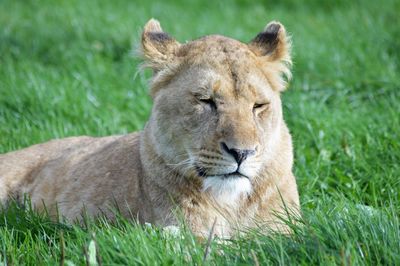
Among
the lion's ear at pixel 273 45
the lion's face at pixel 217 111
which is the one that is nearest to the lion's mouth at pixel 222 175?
the lion's face at pixel 217 111

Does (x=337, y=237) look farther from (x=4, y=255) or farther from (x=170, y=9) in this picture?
(x=170, y=9)

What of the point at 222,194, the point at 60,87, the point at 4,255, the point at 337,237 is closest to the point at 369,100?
the point at 60,87

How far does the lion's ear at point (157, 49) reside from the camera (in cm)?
424

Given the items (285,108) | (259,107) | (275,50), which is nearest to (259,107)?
(259,107)

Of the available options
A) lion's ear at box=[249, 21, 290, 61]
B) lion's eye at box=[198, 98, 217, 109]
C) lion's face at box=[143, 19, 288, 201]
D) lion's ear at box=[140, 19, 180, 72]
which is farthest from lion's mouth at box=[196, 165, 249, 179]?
lion's ear at box=[249, 21, 290, 61]

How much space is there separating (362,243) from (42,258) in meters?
1.37

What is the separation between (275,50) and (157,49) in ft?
2.00

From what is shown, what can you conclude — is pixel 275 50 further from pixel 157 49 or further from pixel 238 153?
pixel 238 153

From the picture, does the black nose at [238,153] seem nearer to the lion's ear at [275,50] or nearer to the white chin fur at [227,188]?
the white chin fur at [227,188]

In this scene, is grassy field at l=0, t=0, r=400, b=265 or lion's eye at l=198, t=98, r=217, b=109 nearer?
grassy field at l=0, t=0, r=400, b=265

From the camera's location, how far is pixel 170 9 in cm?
1029

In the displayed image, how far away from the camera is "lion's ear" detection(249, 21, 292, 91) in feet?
14.1

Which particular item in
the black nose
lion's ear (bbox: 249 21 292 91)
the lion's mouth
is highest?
lion's ear (bbox: 249 21 292 91)

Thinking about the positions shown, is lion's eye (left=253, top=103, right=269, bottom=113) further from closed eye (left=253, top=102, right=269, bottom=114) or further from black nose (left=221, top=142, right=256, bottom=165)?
black nose (left=221, top=142, right=256, bottom=165)
